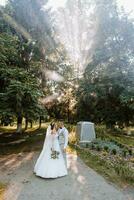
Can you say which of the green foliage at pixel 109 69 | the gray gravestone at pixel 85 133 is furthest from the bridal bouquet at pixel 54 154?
the green foliage at pixel 109 69

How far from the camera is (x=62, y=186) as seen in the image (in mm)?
9055

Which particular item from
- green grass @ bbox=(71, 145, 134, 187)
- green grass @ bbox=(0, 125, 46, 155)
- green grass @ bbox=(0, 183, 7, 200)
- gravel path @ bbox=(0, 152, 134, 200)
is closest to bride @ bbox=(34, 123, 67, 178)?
gravel path @ bbox=(0, 152, 134, 200)

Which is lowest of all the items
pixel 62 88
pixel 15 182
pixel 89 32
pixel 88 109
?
pixel 15 182

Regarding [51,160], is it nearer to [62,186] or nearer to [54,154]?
[54,154]

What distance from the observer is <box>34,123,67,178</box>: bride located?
32.8ft

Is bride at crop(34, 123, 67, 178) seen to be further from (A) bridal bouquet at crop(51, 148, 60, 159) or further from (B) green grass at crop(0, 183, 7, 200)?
(B) green grass at crop(0, 183, 7, 200)

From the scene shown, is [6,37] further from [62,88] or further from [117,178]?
[62,88]

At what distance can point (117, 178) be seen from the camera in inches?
394

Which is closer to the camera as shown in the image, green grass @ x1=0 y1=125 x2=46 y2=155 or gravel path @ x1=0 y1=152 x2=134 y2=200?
gravel path @ x1=0 y1=152 x2=134 y2=200

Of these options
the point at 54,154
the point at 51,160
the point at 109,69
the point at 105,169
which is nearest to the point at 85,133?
the point at 105,169

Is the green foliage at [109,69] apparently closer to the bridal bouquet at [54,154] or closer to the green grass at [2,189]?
the bridal bouquet at [54,154]

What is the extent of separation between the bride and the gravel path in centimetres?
26

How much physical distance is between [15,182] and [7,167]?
2743mm

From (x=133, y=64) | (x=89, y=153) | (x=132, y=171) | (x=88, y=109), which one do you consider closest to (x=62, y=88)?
(x=88, y=109)
